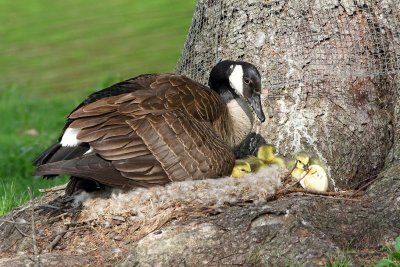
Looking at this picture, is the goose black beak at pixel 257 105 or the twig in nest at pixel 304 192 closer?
the twig in nest at pixel 304 192

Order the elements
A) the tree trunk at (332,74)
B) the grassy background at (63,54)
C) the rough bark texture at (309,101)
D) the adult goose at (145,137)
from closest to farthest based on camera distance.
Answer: the rough bark texture at (309,101) → the adult goose at (145,137) → the tree trunk at (332,74) → the grassy background at (63,54)

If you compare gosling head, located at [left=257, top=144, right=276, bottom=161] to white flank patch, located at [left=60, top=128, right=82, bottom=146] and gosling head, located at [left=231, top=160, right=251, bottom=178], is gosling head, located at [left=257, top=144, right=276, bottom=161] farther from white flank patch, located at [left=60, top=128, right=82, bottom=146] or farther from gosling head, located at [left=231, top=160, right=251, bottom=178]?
white flank patch, located at [left=60, top=128, right=82, bottom=146]

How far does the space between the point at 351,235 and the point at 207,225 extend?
1.01 meters

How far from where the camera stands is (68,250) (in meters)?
6.97

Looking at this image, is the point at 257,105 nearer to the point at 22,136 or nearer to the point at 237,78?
the point at 237,78

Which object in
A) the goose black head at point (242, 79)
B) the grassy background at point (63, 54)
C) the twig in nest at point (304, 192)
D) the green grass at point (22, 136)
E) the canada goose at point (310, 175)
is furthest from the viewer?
the grassy background at point (63, 54)

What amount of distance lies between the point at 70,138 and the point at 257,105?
1608mm

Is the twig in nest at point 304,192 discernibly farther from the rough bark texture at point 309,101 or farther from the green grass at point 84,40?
the green grass at point 84,40

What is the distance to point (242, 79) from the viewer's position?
770 centimetres

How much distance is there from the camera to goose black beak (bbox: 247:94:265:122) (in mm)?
7684

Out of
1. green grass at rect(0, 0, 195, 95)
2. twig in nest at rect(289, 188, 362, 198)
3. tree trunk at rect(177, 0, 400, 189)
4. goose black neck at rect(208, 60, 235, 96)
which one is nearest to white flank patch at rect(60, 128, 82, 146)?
goose black neck at rect(208, 60, 235, 96)

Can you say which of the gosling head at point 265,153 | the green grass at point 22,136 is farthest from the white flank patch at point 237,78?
the green grass at point 22,136

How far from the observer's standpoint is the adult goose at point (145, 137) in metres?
7.03

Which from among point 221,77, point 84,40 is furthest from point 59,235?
point 84,40
